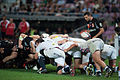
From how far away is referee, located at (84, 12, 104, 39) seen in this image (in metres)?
13.6

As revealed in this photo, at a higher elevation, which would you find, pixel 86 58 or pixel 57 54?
pixel 57 54

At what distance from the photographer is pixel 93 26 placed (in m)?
13.8

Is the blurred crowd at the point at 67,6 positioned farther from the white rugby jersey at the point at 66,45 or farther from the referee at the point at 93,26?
the referee at the point at 93,26

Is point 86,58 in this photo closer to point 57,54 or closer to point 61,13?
point 57,54

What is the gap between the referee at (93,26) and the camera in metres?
13.6

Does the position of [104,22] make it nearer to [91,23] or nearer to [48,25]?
[48,25]

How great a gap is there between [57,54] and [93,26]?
61.8 inches

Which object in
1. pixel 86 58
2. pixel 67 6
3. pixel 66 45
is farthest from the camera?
pixel 67 6

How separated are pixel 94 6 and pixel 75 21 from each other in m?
1.67

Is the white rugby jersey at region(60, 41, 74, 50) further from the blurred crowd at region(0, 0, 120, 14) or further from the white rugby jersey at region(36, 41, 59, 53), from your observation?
the blurred crowd at region(0, 0, 120, 14)

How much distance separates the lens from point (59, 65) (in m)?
13.6

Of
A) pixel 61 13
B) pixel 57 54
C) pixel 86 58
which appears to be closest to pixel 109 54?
pixel 86 58

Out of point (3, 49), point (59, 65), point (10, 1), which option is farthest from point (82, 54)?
point (10, 1)

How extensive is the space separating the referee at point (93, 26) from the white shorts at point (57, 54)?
125cm
